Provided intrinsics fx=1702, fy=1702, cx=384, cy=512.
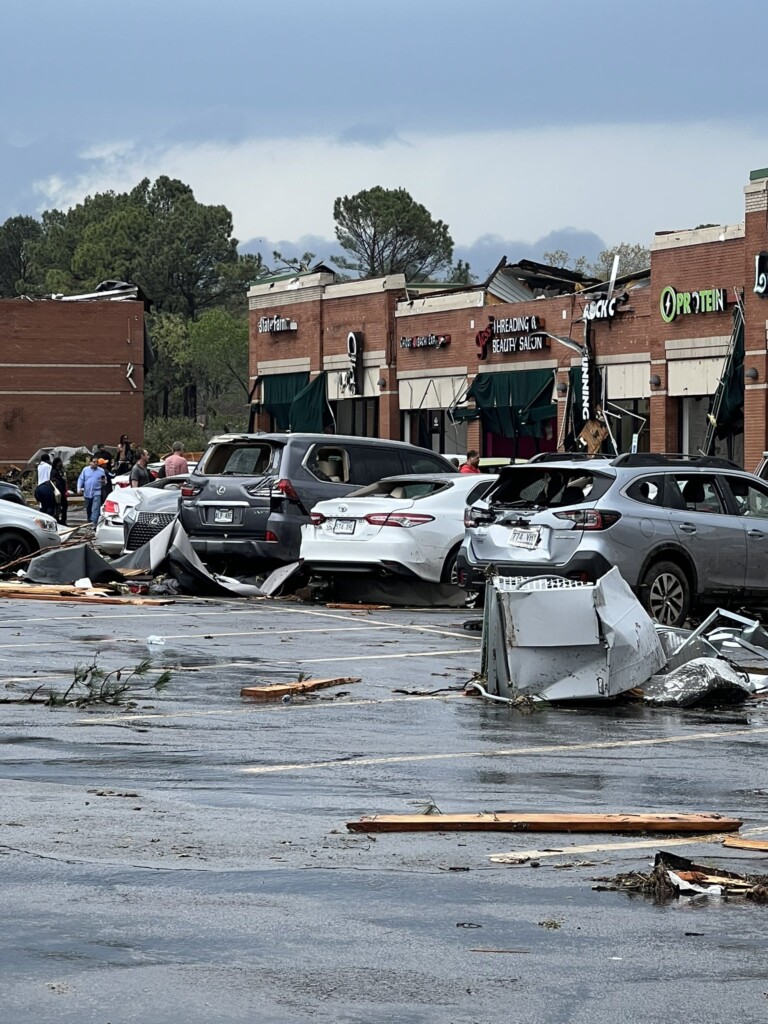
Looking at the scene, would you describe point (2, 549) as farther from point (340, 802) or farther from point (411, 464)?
point (340, 802)

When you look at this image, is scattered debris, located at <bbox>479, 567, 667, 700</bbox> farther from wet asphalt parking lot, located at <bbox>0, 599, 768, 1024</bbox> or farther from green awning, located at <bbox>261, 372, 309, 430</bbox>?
green awning, located at <bbox>261, 372, 309, 430</bbox>

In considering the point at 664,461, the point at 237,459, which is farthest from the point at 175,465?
the point at 664,461

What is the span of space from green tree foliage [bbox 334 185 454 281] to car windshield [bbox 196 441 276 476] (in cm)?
9522

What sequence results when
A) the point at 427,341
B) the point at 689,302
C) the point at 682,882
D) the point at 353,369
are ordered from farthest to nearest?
the point at 353,369, the point at 427,341, the point at 689,302, the point at 682,882

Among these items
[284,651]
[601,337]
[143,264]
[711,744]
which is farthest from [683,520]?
[143,264]

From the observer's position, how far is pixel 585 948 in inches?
220

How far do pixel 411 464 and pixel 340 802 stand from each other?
47.3 ft

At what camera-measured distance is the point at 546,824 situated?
296 inches

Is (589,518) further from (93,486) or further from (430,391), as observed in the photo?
(430,391)

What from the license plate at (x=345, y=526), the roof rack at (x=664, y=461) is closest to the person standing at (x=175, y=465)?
the license plate at (x=345, y=526)

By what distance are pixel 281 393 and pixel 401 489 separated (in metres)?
42.9

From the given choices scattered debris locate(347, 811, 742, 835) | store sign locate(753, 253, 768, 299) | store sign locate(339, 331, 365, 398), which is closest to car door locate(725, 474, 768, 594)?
scattered debris locate(347, 811, 742, 835)

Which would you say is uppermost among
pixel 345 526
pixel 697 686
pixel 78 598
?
pixel 345 526

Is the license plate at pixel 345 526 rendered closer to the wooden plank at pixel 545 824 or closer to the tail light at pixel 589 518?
the tail light at pixel 589 518
